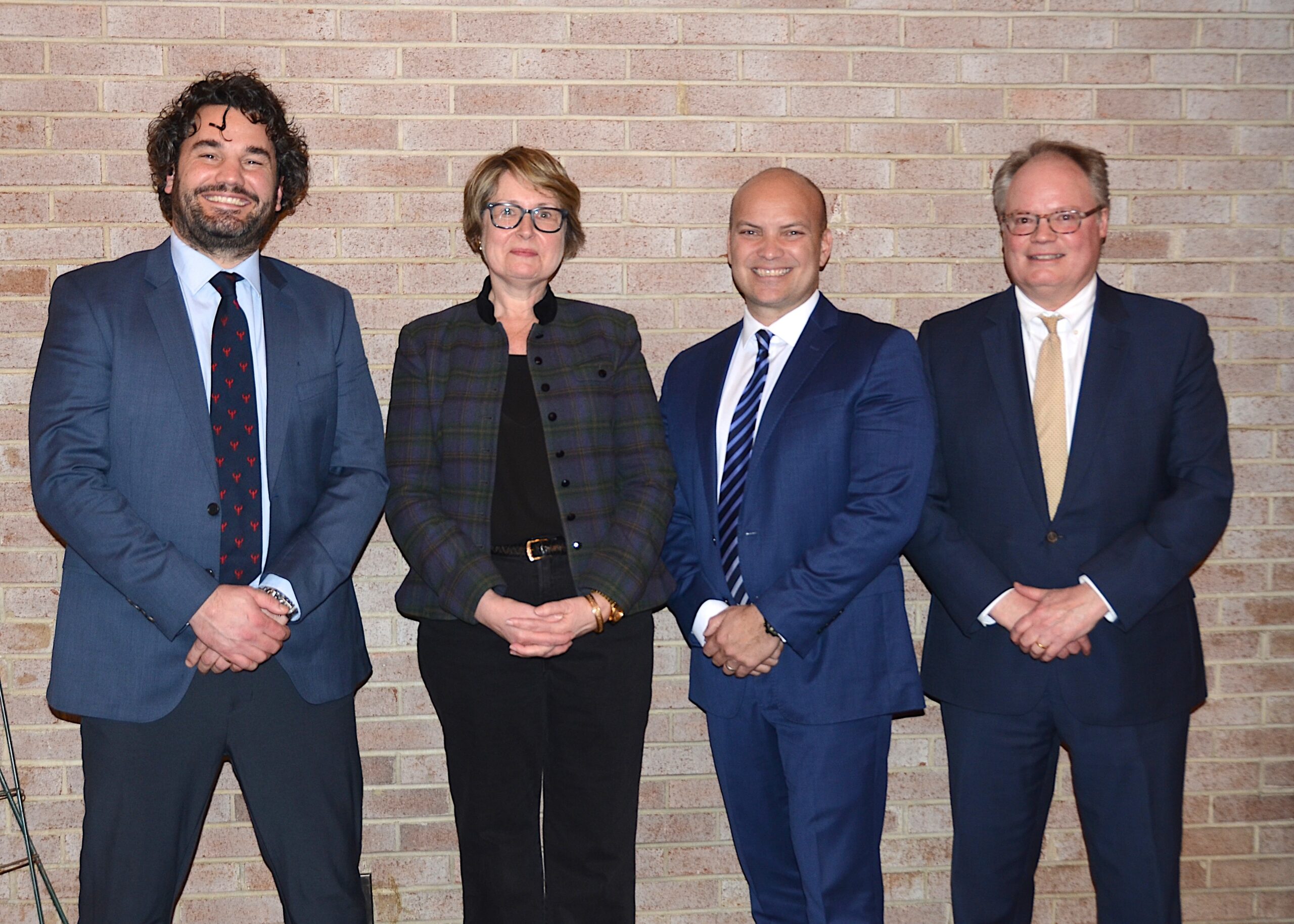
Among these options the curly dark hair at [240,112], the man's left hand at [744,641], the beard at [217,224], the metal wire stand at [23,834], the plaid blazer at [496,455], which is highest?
the curly dark hair at [240,112]

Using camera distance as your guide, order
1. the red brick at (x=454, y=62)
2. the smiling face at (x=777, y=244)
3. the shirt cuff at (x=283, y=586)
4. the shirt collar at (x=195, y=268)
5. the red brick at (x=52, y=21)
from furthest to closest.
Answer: the red brick at (x=454, y=62), the red brick at (x=52, y=21), the smiling face at (x=777, y=244), the shirt collar at (x=195, y=268), the shirt cuff at (x=283, y=586)

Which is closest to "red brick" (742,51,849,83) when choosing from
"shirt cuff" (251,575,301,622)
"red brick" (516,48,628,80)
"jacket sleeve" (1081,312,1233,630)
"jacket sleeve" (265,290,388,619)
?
"red brick" (516,48,628,80)

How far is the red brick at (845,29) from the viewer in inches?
125

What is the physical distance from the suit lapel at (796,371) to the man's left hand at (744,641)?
1.19 feet

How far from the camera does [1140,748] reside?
99.1 inches

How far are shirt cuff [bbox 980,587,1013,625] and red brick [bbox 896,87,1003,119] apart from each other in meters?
1.49

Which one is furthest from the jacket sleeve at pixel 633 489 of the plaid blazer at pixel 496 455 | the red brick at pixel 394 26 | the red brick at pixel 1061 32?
the red brick at pixel 1061 32

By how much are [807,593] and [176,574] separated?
138 cm

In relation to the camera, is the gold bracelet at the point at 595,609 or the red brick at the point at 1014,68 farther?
the red brick at the point at 1014,68

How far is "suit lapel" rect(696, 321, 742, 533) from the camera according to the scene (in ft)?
8.89

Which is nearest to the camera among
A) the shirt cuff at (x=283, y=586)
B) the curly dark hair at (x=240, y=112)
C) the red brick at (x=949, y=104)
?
the shirt cuff at (x=283, y=586)

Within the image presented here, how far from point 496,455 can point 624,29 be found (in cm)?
A: 139

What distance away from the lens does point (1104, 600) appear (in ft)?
8.16

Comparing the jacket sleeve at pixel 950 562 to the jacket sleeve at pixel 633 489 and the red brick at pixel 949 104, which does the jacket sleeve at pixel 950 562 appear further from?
the red brick at pixel 949 104
